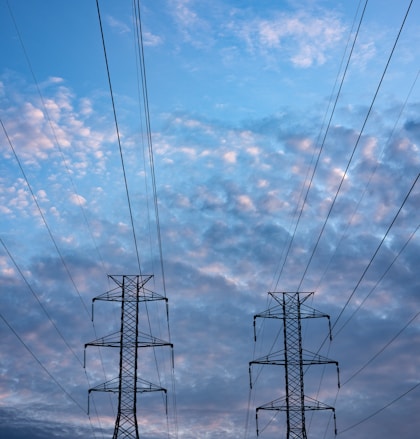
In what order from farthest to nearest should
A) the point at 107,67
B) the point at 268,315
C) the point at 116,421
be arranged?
the point at 268,315, the point at 116,421, the point at 107,67

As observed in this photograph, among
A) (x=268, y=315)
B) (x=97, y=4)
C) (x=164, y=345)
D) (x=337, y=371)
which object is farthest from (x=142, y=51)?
(x=337, y=371)

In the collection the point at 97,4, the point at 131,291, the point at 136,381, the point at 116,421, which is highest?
the point at 131,291

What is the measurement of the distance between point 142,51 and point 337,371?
31.6m

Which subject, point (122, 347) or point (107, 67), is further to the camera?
point (122, 347)

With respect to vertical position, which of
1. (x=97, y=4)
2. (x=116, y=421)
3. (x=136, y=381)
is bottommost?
(x=116, y=421)

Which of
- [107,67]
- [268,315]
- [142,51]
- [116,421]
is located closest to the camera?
[107,67]

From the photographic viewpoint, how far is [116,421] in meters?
38.9

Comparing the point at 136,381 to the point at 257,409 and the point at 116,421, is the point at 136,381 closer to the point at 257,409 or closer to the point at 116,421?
the point at 116,421

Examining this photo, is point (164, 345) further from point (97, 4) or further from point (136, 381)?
point (97, 4)

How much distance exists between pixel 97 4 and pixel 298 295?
35.7 meters


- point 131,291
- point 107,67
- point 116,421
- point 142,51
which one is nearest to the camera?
point 107,67

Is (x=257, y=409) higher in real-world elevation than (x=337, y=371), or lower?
lower

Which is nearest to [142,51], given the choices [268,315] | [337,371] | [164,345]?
[164,345]

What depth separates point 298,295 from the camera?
1971 inches
